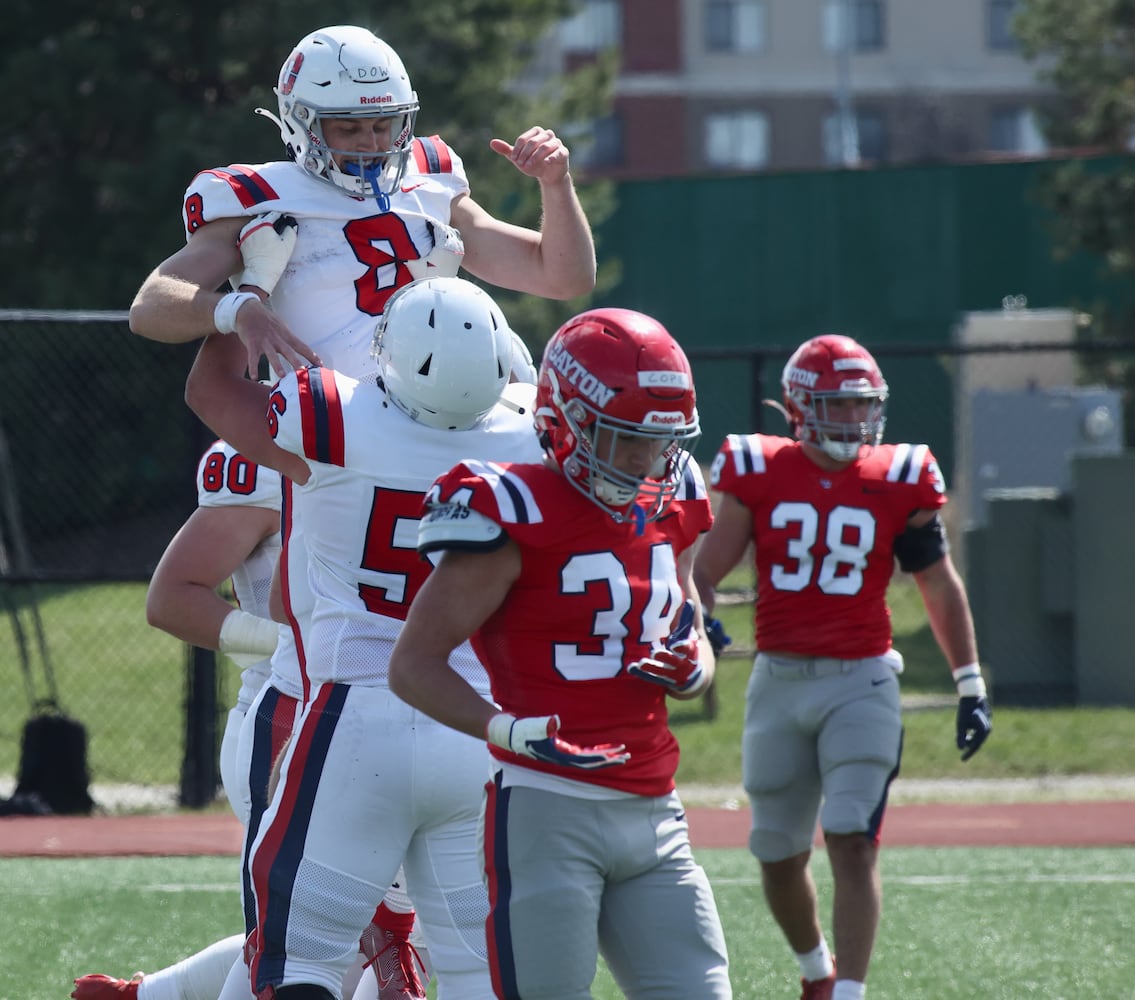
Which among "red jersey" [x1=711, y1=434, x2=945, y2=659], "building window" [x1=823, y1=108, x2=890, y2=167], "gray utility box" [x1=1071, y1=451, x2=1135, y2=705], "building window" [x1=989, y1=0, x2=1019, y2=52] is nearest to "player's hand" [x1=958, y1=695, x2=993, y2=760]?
"red jersey" [x1=711, y1=434, x2=945, y2=659]

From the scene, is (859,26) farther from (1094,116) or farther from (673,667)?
(673,667)

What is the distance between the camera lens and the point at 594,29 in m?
38.4

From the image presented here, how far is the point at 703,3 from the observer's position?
39.6 metres

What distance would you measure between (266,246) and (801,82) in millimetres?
38449

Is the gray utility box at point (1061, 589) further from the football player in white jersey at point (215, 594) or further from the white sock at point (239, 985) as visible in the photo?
the white sock at point (239, 985)

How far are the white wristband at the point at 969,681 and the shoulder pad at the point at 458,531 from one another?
2.57 meters

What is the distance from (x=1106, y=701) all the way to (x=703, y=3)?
31552mm

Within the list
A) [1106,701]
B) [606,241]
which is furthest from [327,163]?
[606,241]

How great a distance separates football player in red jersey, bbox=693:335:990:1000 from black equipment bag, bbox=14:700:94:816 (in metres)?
4.57

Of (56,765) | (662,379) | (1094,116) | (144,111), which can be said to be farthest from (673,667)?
(1094,116)

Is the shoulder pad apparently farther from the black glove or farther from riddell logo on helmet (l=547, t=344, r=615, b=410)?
the black glove

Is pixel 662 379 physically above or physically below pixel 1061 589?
above

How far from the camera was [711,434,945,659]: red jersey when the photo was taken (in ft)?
16.6

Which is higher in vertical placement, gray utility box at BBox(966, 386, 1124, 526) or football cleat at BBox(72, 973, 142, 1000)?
football cleat at BBox(72, 973, 142, 1000)
